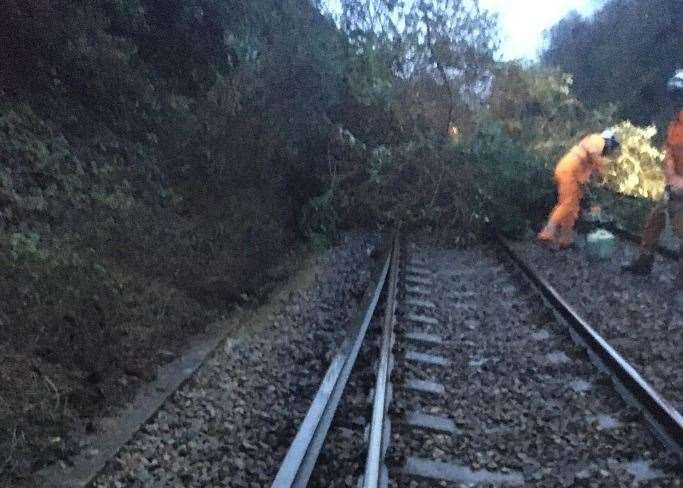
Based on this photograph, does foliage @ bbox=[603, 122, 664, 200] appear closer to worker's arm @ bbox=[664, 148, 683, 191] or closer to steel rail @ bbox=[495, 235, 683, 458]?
worker's arm @ bbox=[664, 148, 683, 191]

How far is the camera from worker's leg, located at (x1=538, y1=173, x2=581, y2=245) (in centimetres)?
1188

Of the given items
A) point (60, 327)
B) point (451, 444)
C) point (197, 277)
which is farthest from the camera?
point (197, 277)

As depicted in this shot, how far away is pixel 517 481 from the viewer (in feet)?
13.8

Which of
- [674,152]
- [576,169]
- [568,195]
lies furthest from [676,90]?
[568,195]

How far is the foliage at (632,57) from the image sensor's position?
23.5m

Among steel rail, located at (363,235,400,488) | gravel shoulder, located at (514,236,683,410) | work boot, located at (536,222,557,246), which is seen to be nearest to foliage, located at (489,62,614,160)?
work boot, located at (536,222,557,246)

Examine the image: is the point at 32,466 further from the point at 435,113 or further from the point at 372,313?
the point at 435,113

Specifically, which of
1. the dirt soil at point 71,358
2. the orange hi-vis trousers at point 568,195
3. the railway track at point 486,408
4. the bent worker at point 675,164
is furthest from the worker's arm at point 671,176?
the dirt soil at point 71,358

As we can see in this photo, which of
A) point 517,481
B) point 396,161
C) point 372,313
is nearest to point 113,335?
point 372,313

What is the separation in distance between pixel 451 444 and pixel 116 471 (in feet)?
5.74

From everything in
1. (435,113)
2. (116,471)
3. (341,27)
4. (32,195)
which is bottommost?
Answer: (116,471)

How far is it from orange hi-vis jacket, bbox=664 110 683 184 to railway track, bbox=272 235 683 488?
2243mm

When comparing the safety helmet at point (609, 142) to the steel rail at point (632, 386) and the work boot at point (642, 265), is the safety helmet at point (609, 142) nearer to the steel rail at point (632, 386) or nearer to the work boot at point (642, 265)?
the work boot at point (642, 265)

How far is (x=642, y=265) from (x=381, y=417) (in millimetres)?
6524
